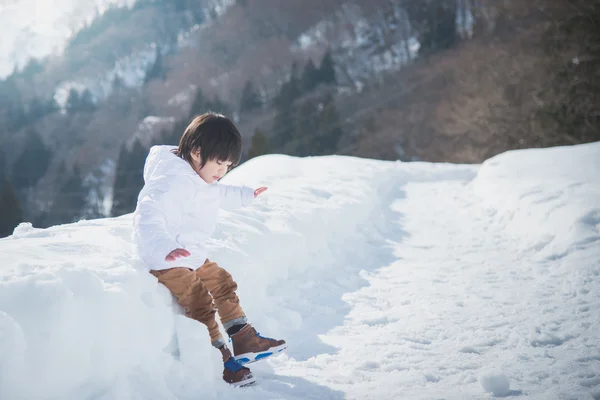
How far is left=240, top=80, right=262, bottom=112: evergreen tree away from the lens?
40.1 m

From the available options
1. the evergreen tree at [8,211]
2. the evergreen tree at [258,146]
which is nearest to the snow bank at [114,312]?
the evergreen tree at [258,146]

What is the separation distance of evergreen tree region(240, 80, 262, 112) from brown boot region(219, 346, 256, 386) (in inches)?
1541

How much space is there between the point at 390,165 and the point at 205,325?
29.7ft

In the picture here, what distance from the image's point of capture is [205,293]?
91.7 inches

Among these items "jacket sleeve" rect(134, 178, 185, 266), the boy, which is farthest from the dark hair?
"jacket sleeve" rect(134, 178, 185, 266)

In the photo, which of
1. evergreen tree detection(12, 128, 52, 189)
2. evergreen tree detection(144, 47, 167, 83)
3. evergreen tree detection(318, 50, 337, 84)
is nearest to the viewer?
evergreen tree detection(318, 50, 337, 84)

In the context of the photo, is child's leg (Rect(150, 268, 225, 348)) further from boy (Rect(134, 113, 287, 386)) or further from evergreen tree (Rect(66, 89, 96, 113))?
evergreen tree (Rect(66, 89, 96, 113))

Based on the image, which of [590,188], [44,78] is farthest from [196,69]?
[590,188]

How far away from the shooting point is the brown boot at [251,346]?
2.23 metres

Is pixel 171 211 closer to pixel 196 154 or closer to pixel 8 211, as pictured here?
pixel 196 154

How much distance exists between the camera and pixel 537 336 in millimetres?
2504

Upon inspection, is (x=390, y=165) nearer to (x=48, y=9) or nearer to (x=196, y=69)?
(x=196, y=69)

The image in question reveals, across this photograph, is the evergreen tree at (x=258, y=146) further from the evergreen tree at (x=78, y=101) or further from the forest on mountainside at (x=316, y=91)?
the evergreen tree at (x=78, y=101)

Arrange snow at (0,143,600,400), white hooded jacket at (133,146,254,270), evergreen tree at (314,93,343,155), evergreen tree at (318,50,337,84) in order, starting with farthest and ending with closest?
evergreen tree at (318,50,337,84)
evergreen tree at (314,93,343,155)
white hooded jacket at (133,146,254,270)
snow at (0,143,600,400)
